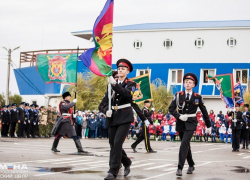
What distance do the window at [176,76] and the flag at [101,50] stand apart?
1422 inches

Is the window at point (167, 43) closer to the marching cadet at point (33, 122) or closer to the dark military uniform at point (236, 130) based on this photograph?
the marching cadet at point (33, 122)

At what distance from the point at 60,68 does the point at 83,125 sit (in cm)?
857

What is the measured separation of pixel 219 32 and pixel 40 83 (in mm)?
21926

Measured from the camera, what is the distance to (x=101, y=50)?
8.96 metres

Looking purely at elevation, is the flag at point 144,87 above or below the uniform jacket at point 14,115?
above

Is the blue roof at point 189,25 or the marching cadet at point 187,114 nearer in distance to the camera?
the marching cadet at point 187,114

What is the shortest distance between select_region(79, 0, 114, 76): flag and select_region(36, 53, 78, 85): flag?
1068cm

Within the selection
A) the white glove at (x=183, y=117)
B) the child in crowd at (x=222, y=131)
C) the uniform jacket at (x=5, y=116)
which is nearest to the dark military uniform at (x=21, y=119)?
the uniform jacket at (x=5, y=116)

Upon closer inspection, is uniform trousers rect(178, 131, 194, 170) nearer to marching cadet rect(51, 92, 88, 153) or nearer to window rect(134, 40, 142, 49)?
marching cadet rect(51, 92, 88, 153)

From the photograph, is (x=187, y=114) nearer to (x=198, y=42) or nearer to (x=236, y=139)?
(x=236, y=139)

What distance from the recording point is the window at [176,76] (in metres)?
45.0

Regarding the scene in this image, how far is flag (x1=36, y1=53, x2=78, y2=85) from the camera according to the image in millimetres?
20453

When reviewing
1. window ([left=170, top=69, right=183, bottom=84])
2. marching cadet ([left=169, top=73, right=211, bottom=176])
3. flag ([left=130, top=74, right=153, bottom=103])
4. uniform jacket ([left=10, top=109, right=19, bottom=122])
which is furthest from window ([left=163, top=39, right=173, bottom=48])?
marching cadet ([left=169, top=73, right=211, bottom=176])

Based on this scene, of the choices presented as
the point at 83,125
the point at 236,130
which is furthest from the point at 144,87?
the point at 236,130
